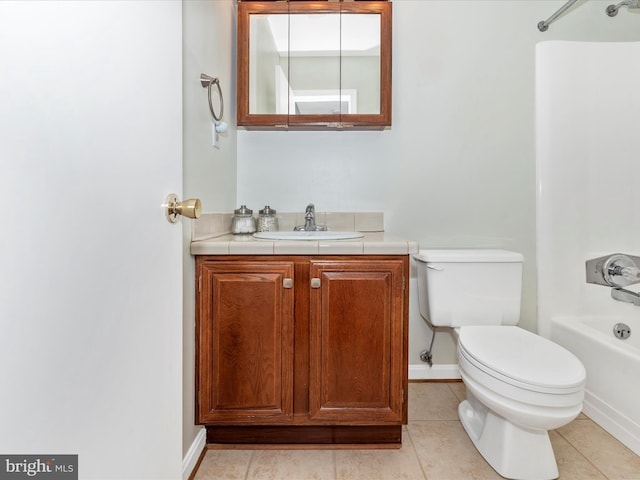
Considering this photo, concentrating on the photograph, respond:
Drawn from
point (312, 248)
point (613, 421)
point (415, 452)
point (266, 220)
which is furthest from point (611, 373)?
point (266, 220)

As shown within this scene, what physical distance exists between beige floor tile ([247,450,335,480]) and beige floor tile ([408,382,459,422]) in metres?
0.52

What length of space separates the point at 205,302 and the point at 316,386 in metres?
0.54

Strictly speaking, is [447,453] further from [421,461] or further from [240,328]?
[240,328]

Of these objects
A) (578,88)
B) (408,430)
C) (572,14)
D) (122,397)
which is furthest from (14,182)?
(572,14)

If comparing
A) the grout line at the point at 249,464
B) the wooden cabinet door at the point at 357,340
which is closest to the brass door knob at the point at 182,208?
the wooden cabinet door at the point at 357,340

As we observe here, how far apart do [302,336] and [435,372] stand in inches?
43.2

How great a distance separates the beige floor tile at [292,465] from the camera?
53.7 inches

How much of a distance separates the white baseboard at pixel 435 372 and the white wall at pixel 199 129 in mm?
1229

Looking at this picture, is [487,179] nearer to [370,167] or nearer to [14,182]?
[370,167]

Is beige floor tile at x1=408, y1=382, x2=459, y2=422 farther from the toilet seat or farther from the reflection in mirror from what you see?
the reflection in mirror

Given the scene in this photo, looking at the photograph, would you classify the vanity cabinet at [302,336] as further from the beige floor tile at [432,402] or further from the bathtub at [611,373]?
the bathtub at [611,373]

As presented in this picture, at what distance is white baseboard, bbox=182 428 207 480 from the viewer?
51.0 inches

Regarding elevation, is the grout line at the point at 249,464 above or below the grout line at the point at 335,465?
below

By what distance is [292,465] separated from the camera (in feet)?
4.67
